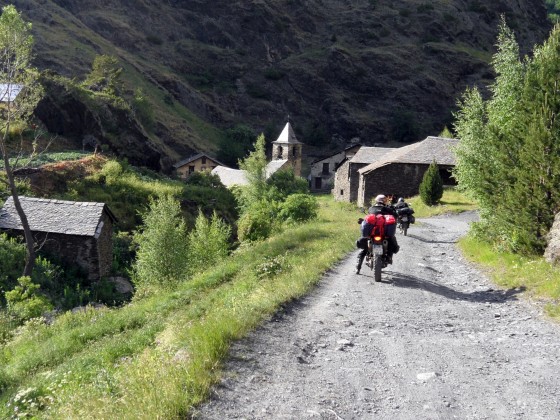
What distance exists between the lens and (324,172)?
81250 mm

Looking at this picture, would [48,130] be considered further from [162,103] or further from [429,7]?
[429,7]

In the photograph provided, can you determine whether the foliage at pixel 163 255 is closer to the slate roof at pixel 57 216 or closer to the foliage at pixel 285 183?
the slate roof at pixel 57 216

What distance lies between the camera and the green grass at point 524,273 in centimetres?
929

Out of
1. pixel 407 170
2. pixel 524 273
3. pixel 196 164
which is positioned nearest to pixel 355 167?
pixel 407 170

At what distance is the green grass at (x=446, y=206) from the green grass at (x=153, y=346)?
19.2 metres

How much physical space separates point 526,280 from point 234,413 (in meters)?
8.39

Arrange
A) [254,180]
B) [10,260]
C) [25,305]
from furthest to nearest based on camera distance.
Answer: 1. [254,180]
2. [10,260]
3. [25,305]

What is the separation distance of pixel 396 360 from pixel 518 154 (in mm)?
9577

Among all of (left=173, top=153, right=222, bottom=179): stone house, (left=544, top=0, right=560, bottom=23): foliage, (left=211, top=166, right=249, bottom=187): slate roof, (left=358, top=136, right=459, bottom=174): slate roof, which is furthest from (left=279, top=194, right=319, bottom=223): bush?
(left=544, top=0, right=560, bottom=23): foliage

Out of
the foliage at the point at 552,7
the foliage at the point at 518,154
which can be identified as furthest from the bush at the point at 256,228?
the foliage at the point at 552,7

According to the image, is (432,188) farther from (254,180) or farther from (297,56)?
(297,56)

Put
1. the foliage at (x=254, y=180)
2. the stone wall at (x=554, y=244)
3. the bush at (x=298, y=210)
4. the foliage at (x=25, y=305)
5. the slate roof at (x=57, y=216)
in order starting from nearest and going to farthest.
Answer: the stone wall at (x=554, y=244) → the foliage at (x=25, y=305) → the slate roof at (x=57, y=216) → the bush at (x=298, y=210) → the foliage at (x=254, y=180)

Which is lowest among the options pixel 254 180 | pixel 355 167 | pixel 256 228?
pixel 256 228

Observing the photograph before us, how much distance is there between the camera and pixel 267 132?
9806cm
